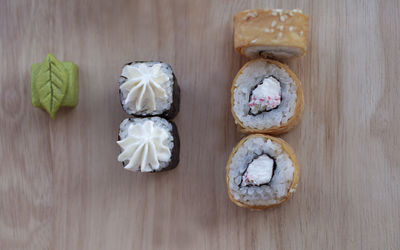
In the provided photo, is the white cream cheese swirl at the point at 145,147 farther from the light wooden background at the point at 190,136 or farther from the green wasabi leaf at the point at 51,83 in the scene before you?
the green wasabi leaf at the point at 51,83

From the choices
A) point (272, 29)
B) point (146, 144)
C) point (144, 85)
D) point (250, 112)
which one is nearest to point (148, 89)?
point (144, 85)

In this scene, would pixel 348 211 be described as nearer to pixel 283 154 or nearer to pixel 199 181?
pixel 283 154

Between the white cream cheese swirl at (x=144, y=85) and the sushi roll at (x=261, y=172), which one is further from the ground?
the white cream cheese swirl at (x=144, y=85)

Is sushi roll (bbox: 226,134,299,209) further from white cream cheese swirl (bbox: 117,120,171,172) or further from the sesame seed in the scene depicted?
the sesame seed

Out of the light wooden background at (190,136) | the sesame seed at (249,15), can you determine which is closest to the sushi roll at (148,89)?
the light wooden background at (190,136)

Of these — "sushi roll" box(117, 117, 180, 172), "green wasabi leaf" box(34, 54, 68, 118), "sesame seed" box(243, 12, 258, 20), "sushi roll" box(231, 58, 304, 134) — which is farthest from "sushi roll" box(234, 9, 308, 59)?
"green wasabi leaf" box(34, 54, 68, 118)

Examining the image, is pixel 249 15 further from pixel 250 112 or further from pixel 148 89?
pixel 148 89

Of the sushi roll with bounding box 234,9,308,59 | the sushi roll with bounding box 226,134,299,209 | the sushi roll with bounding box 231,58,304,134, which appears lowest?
the sushi roll with bounding box 226,134,299,209

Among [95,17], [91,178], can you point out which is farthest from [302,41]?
[91,178]
